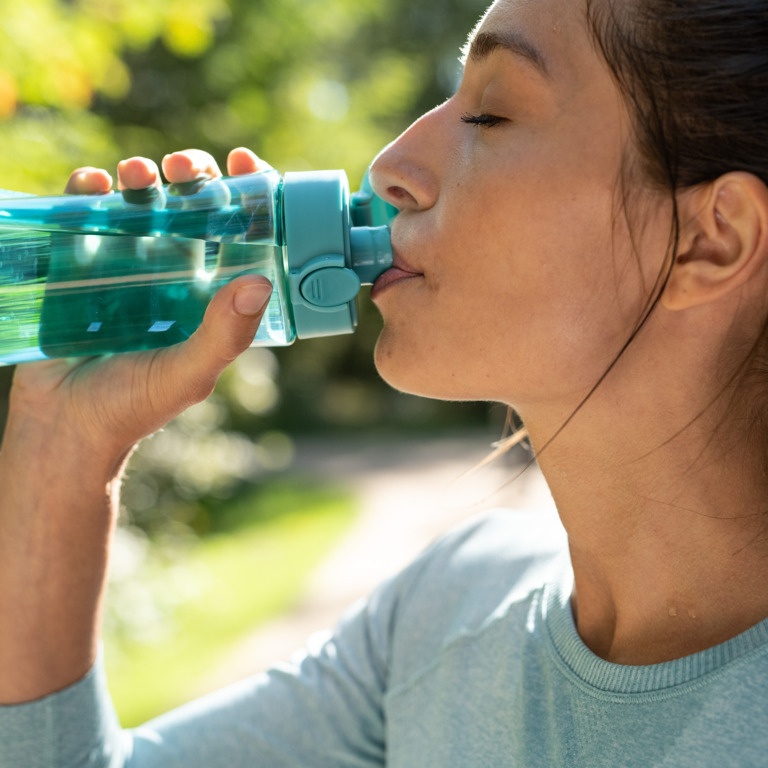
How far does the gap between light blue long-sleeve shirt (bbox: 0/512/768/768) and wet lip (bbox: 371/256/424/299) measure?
0.68 meters

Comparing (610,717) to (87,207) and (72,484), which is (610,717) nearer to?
(72,484)

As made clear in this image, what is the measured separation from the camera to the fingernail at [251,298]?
61.9 inches

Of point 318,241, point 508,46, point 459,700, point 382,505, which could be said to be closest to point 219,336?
point 318,241

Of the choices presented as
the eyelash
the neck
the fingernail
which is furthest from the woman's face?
the fingernail

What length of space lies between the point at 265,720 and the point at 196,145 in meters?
7.57

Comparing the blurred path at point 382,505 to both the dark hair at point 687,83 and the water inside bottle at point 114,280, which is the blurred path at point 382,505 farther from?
the dark hair at point 687,83

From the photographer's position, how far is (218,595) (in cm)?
683

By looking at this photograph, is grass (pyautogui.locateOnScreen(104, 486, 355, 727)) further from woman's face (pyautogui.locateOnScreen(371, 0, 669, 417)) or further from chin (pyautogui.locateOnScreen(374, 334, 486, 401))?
woman's face (pyautogui.locateOnScreen(371, 0, 669, 417))

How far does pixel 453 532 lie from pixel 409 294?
2.27 feet

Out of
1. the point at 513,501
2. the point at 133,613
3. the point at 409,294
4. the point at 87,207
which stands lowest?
the point at 513,501

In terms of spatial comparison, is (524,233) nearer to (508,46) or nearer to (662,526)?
(508,46)

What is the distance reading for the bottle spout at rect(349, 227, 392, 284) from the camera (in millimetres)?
1691

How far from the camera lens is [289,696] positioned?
1.94 metres

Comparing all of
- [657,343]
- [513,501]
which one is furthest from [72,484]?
[513,501]
